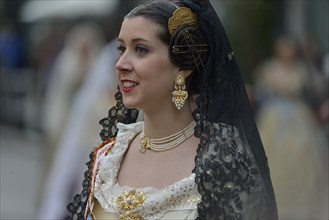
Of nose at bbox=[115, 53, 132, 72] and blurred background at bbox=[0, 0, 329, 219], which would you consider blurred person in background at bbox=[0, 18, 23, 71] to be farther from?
nose at bbox=[115, 53, 132, 72]

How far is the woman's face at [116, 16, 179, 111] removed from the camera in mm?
4879

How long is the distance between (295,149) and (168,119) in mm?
6029

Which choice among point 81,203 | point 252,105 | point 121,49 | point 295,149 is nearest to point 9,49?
point 252,105

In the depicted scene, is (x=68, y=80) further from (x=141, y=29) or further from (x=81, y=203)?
(x=141, y=29)

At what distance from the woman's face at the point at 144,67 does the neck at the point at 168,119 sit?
0.06 m

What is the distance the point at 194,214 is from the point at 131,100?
51cm

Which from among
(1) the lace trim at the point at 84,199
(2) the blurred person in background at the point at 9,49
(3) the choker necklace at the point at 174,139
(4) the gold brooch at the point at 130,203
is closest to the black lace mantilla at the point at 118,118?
(1) the lace trim at the point at 84,199

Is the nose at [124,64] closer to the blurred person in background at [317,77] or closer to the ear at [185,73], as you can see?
the ear at [185,73]

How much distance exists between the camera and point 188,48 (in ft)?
16.0

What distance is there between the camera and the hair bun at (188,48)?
4.88m

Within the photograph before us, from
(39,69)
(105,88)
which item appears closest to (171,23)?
(105,88)

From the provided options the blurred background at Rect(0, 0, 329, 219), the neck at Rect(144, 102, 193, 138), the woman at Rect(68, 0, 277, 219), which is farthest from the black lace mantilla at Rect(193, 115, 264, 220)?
the blurred background at Rect(0, 0, 329, 219)

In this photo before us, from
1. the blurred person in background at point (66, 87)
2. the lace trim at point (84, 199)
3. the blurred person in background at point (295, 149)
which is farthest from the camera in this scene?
the blurred person in background at point (66, 87)

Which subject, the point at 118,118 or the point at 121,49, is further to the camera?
the point at 118,118
